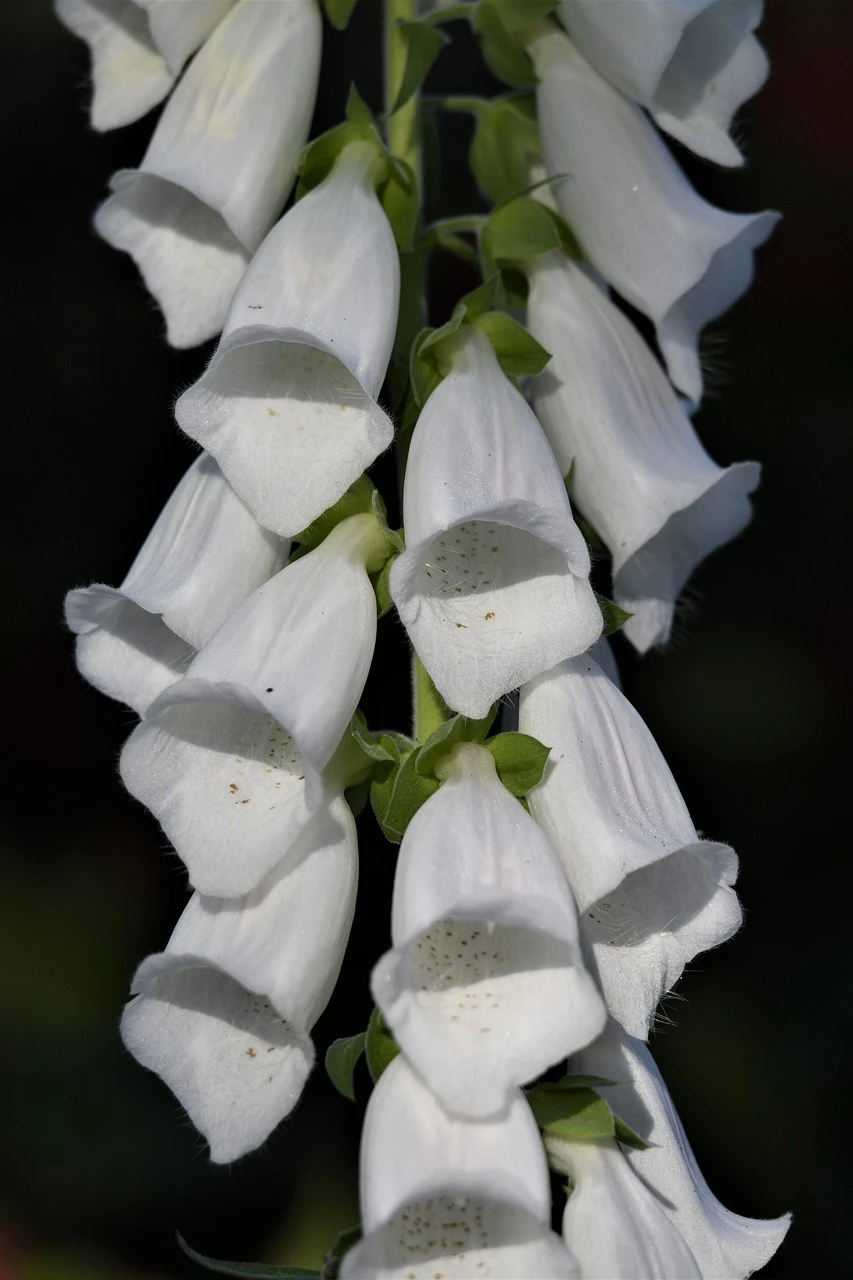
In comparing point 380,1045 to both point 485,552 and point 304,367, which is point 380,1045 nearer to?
point 485,552

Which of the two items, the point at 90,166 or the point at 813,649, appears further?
the point at 90,166

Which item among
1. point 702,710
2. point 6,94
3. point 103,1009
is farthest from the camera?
point 6,94

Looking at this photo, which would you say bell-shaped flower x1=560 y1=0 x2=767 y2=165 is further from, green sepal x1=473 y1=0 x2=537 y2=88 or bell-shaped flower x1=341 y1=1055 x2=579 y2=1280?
bell-shaped flower x1=341 y1=1055 x2=579 y2=1280

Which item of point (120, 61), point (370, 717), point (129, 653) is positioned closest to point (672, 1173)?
→ point (129, 653)

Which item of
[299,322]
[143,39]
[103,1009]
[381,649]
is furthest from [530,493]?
[103,1009]

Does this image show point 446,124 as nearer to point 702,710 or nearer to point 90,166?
point 90,166

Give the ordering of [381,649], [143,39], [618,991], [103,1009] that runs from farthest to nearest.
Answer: [103,1009], [381,649], [143,39], [618,991]

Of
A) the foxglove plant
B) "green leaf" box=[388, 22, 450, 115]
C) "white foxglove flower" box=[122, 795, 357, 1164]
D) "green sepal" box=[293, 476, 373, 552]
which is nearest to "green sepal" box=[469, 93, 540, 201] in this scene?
the foxglove plant
